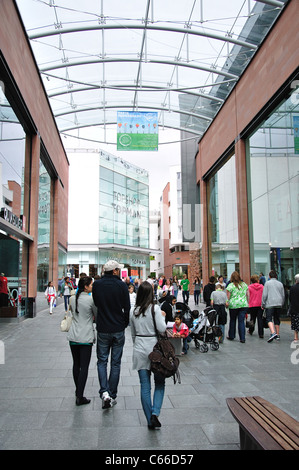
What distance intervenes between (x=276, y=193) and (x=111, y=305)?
983cm

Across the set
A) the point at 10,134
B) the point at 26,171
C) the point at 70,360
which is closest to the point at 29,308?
the point at 26,171

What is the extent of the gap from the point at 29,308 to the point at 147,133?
9208 mm

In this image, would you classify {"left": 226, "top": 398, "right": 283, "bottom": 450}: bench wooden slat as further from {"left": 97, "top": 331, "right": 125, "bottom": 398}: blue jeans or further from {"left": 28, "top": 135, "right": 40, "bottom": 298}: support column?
{"left": 28, "top": 135, "right": 40, "bottom": 298}: support column

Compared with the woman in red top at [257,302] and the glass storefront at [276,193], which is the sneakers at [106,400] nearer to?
the woman in red top at [257,302]

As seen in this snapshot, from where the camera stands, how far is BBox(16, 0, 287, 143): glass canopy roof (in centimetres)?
1545

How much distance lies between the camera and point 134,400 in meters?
5.16

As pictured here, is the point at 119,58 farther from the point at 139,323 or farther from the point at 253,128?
the point at 139,323

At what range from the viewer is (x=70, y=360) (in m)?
7.66

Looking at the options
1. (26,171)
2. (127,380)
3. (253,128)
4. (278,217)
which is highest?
(253,128)

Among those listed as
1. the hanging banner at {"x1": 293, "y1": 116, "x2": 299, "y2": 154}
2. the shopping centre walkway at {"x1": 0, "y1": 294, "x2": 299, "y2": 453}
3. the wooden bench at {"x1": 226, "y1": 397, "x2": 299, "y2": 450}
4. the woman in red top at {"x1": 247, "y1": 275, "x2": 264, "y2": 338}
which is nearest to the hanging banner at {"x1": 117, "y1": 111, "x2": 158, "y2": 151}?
the hanging banner at {"x1": 293, "y1": 116, "x2": 299, "y2": 154}

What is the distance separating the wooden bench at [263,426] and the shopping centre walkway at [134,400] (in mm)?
453

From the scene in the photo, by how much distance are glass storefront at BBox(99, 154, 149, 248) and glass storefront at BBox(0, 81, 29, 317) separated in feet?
91.0

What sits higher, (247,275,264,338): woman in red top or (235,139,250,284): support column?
(235,139,250,284): support column

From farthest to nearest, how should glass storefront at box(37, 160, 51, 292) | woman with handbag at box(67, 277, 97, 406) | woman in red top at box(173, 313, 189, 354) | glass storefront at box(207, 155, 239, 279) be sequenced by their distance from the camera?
glass storefront at box(37, 160, 51, 292) → glass storefront at box(207, 155, 239, 279) → woman in red top at box(173, 313, 189, 354) → woman with handbag at box(67, 277, 97, 406)
